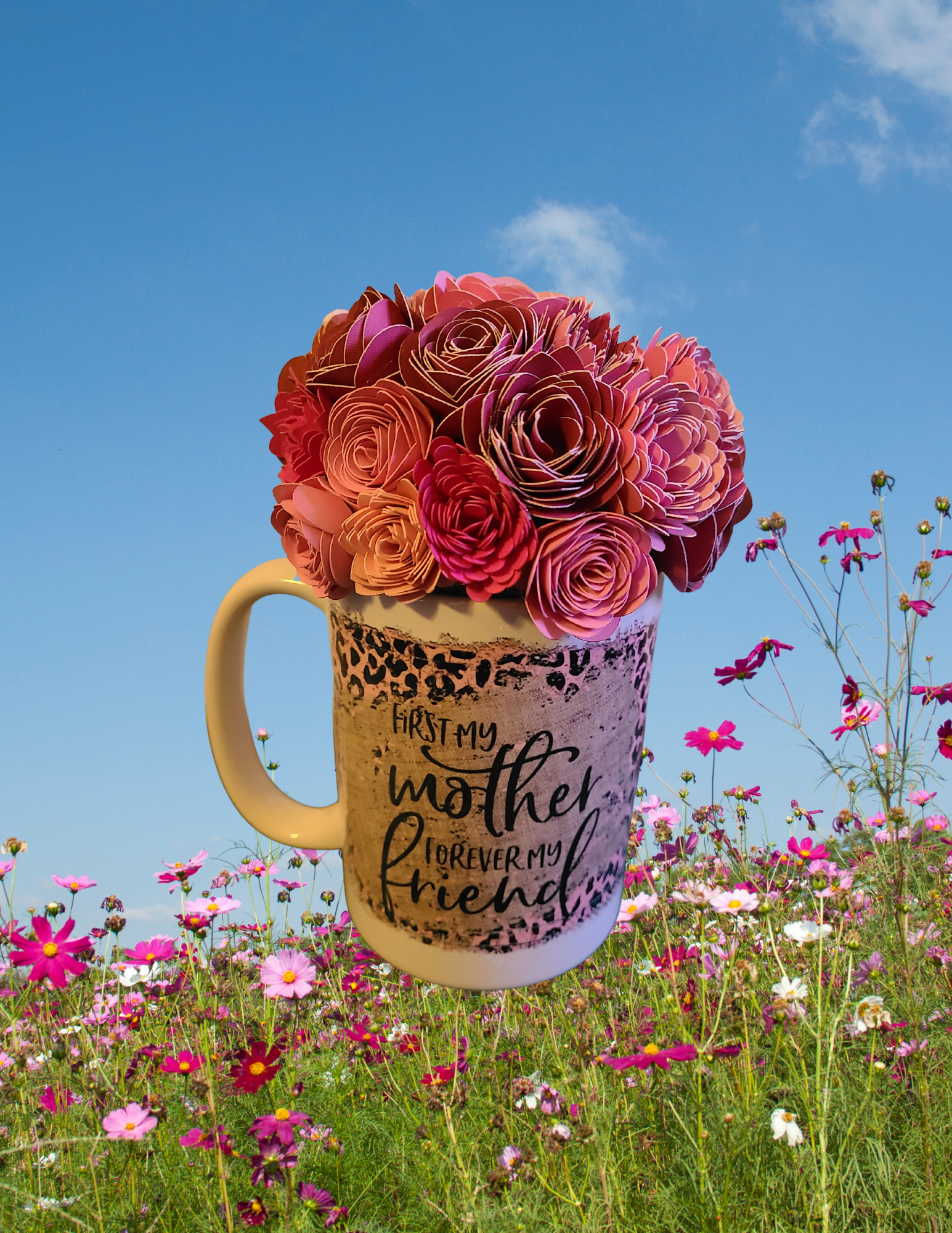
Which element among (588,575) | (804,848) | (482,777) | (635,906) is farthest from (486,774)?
(804,848)

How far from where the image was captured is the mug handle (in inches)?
61.5

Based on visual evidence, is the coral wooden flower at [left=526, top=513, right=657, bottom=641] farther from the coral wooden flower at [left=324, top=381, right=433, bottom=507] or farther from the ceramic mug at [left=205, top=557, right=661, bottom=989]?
the coral wooden flower at [left=324, top=381, right=433, bottom=507]

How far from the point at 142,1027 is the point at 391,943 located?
1.34 meters

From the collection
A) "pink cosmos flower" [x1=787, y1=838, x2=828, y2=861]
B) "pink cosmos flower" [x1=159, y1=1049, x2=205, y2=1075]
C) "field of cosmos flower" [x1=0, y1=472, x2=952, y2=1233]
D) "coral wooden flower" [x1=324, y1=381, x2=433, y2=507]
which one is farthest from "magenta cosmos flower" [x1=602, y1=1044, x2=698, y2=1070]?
"pink cosmos flower" [x1=787, y1=838, x2=828, y2=861]

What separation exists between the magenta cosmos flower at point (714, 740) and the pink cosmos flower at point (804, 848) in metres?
0.48

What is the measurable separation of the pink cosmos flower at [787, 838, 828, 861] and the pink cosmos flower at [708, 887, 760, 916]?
0.85 metres

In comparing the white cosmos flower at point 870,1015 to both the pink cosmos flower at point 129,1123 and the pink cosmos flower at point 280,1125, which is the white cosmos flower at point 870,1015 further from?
the pink cosmos flower at point 129,1123

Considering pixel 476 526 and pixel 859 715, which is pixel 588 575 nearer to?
pixel 476 526

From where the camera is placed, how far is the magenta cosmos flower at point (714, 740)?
2.27m

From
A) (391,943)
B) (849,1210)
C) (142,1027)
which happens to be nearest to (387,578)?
(391,943)

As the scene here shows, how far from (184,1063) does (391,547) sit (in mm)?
1017

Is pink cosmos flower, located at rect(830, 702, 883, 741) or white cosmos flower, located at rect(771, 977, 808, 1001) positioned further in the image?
pink cosmos flower, located at rect(830, 702, 883, 741)

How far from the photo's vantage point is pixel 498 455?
116 cm

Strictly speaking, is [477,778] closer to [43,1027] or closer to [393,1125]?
[393,1125]
